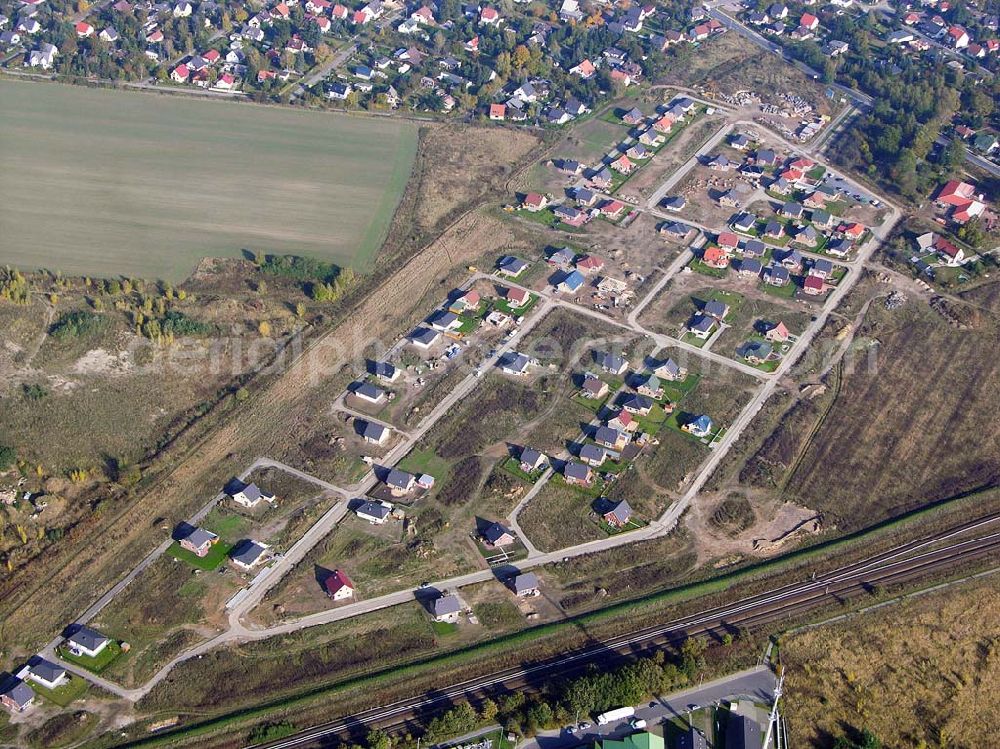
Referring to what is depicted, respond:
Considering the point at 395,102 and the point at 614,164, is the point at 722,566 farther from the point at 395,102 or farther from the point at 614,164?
the point at 395,102

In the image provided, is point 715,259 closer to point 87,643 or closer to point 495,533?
point 495,533

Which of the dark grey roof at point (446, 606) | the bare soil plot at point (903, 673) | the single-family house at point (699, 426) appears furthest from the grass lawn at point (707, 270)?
the dark grey roof at point (446, 606)

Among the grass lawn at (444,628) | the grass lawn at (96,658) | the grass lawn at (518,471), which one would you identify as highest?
the grass lawn at (518,471)

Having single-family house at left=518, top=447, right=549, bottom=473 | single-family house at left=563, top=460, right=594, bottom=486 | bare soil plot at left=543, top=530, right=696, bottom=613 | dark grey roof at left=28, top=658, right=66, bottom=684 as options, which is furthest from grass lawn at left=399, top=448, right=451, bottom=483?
dark grey roof at left=28, top=658, right=66, bottom=684

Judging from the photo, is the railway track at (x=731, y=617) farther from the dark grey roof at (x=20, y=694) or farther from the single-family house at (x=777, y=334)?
the single-family house at (x=777, y=334)

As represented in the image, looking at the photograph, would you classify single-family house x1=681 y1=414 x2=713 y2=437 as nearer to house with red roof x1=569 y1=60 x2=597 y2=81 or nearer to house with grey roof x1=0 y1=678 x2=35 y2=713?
house with grey roof x1=0 y1=678 x2=35 y2=713

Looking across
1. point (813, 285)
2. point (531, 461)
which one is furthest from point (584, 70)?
point (531, 461)
